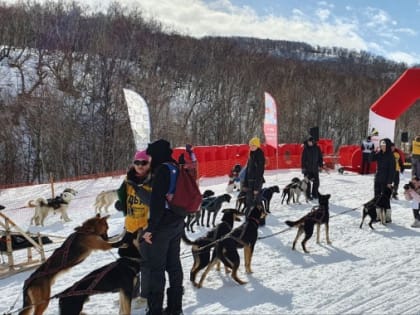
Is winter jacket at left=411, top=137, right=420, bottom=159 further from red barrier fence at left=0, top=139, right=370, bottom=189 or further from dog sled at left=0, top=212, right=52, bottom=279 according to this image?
dog sled at left=0, top=212, right=52, bottom=279

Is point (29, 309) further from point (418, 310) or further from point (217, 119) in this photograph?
point (217, 119)

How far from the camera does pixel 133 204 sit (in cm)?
401

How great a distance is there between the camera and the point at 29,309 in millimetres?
3568

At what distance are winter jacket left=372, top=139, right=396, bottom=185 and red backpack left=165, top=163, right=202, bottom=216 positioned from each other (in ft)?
17.8

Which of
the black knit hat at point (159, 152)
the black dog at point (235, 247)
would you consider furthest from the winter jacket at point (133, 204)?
the black dog at point (235, 247)

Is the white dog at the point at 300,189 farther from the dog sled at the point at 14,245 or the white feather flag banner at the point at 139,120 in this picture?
the dog sled at the point at 14,245

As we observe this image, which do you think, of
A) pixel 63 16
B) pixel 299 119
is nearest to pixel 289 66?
pixel 299 119

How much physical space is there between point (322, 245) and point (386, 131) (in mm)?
9324

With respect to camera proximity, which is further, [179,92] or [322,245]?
[179,92]

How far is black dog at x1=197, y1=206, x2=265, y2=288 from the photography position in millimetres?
Result: 4805

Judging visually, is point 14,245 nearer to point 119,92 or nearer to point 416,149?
point 416,149

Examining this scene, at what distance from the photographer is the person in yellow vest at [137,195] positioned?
3.79 meters

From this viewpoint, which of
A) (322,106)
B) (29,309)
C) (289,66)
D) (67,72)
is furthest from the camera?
(289,66)

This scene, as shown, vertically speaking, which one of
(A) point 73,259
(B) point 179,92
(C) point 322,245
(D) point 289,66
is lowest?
(C) point 322,245
